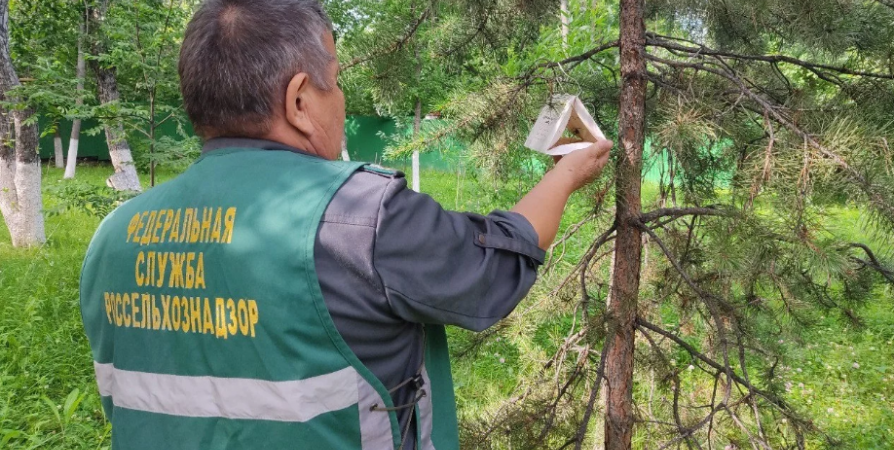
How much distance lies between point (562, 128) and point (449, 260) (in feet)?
2.03

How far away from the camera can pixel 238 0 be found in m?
1.16

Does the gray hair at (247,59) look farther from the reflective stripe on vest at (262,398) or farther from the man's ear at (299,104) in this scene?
the reflective stripe on vest at (262,398)

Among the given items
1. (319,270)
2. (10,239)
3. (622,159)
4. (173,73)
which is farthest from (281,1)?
(10,239)

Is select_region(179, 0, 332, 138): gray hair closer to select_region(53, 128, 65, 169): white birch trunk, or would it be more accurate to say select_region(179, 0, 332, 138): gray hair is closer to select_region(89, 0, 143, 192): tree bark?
select_region(89, 0, 143, 192): tree bark

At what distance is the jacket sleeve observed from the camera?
103 centimetres

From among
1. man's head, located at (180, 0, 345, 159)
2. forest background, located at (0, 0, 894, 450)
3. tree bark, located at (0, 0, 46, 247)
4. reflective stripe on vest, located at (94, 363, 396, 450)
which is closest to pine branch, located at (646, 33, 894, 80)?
forest background, located at (0, 0, 894, 450)

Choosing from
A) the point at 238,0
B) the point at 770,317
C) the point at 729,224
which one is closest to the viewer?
the point at 238,0

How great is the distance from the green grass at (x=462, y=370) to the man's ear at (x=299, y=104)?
1.31 metres

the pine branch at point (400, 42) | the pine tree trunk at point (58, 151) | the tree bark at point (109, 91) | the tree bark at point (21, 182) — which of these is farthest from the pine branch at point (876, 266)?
the pine tree trunk at point (58, 151)

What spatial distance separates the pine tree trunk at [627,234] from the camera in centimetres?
176

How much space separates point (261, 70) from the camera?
43.9 inches

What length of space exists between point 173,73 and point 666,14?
12.1 feet

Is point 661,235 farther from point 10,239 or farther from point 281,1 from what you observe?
point 10,239

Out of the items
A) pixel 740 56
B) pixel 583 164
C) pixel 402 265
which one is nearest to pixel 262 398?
pixel 402 265
